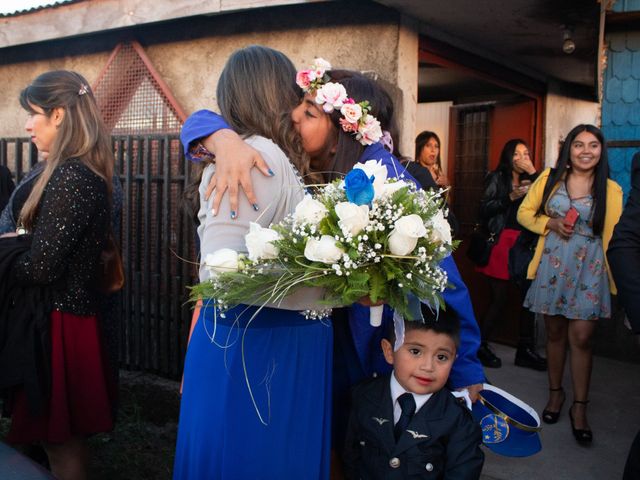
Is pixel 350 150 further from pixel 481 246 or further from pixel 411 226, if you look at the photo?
pixel 481 246

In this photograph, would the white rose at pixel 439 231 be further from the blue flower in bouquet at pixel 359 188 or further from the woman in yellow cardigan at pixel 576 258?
the woman in yellow cardigan at pixel 576 258

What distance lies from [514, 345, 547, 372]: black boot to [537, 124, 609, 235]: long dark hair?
2.01 meters

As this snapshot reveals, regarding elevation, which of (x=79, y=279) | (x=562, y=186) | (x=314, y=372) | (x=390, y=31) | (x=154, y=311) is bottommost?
(x=154, y=311)

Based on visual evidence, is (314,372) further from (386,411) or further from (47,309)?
(47,309)

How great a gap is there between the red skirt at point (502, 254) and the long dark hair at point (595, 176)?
145 cm

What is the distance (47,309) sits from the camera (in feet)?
9.56

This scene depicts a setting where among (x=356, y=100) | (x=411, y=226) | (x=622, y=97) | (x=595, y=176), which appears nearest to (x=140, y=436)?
(x=356, y=100)

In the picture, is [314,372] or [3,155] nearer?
[314,372]

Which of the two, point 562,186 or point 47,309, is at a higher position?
point 562,186

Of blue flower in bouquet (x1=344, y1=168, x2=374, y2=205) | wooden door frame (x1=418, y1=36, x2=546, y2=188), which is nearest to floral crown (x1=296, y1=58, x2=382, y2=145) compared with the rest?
blue flower in bouquet (x1=344, y1=168, x2=374, y2=205)

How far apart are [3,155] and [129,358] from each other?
2.64 m

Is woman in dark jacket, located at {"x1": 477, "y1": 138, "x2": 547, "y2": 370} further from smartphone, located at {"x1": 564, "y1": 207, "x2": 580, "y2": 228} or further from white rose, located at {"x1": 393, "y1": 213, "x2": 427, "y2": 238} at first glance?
white rose, located at {"x1": 393, "y1": 213, "x2": 427, "y2": 238}

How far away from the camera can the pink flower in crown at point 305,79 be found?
239 centimetres

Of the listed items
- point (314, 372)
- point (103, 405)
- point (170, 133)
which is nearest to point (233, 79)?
point (314, 372)
